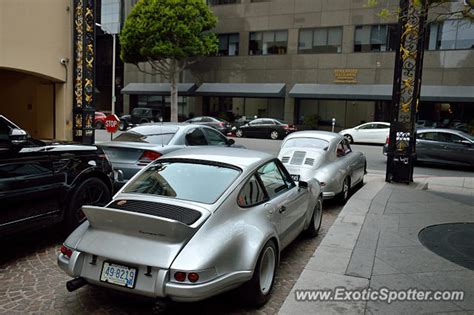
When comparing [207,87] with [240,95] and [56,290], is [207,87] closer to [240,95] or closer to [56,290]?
[240,95]

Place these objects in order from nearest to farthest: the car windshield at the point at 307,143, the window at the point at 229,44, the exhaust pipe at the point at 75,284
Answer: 1. the exhaust pipe at the point at 75,284
2. the car windshield at the point at 307,143
3. the window at the point at 229,44

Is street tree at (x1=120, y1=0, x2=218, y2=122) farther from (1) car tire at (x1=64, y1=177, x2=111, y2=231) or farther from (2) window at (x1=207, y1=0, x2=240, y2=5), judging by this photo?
(1) car tire at (x1=64, y1=177, x2=111, y2=231)

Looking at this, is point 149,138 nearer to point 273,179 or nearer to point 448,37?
point 273,179

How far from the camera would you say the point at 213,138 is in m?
9.91

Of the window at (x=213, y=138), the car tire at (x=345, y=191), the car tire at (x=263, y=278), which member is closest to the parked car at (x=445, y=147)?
the car tire at (x=345, y=191)

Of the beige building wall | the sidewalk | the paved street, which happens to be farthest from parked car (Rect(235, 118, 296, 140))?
the paved street

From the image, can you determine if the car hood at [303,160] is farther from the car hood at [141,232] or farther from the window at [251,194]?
the car hood at [141,232]

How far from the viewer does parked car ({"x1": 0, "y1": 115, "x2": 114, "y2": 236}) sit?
484 cm

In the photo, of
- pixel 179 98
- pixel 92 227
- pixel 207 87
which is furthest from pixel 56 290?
pixel 179 98

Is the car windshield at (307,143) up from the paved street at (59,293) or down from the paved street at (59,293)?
up

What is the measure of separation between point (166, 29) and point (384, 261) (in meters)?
29.0

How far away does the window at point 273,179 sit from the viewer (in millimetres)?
4796

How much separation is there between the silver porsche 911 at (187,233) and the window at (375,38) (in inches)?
1127

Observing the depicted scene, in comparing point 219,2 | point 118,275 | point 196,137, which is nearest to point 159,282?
point 118,275
